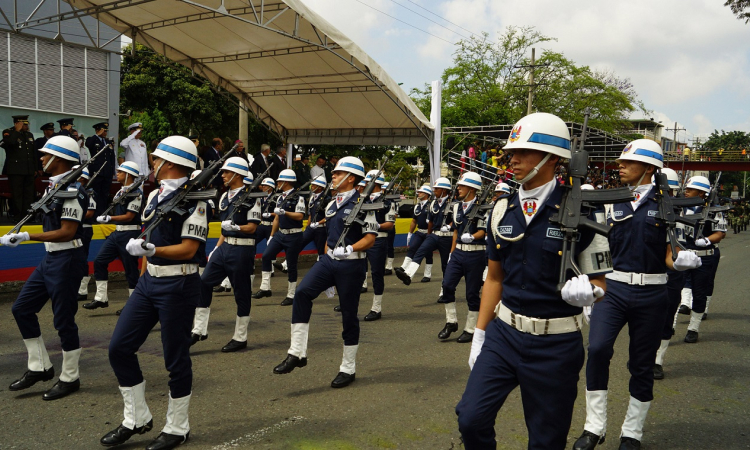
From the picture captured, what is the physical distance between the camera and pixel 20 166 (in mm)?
14281

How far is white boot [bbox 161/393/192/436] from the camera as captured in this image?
473 centimetres

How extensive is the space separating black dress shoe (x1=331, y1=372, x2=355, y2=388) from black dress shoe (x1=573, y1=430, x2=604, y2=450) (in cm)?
238

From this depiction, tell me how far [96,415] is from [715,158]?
61.5 meters

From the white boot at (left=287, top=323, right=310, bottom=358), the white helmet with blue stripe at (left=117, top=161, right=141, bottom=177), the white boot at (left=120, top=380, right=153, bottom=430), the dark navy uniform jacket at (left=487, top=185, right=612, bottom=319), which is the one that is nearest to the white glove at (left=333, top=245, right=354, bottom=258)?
the white boot at (left=287, top=323, right=310, bottom=358)

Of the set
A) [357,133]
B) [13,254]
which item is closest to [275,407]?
[13,254]

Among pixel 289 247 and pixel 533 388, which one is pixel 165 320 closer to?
pixel 533 388

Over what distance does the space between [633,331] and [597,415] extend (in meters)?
0.76

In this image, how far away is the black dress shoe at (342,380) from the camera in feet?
20.7

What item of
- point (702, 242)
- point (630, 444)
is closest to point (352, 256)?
point (630, 444)

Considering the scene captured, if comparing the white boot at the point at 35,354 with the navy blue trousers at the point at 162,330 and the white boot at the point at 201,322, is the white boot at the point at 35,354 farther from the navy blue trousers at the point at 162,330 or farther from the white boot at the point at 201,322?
the white boot at the point at 201,322

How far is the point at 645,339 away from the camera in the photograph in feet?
16.6

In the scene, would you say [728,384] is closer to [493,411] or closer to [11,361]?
[493,411]

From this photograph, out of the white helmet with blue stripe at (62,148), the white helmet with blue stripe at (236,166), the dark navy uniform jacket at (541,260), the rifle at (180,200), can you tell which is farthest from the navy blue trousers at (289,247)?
the dark navy uniform jacket at (541,260)

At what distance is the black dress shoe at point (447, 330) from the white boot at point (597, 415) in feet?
12.0
